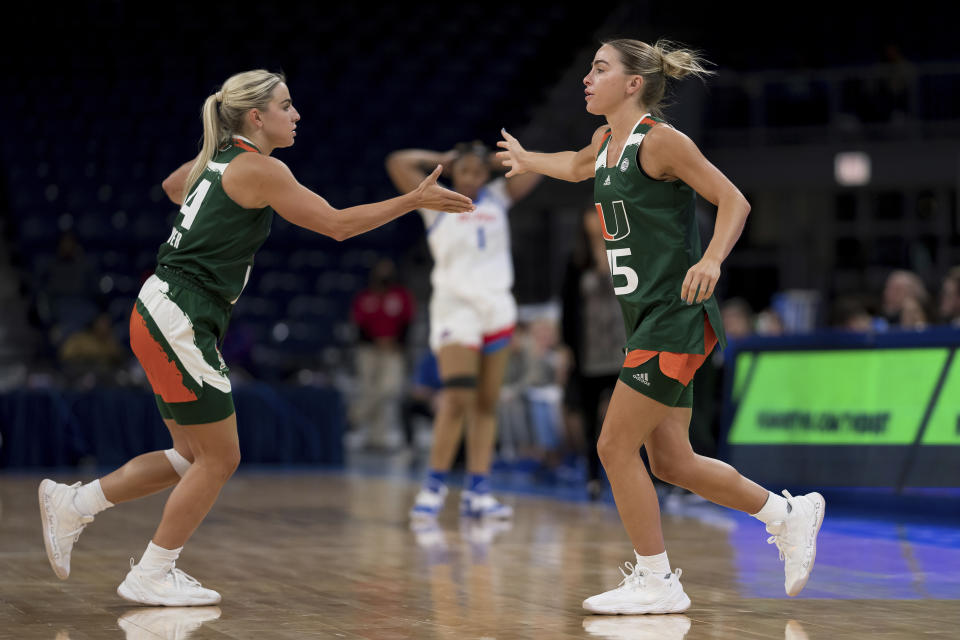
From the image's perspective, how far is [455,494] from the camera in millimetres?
9234

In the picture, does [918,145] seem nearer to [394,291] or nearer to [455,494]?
[394,291]

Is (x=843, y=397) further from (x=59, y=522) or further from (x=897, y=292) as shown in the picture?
(x=59, y=522)

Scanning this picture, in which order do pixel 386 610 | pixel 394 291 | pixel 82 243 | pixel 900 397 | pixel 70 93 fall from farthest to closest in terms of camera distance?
pixel 70 93 → pixel 82 243 → pixel 394 291 → pixel 900 397 → pixel 386 610

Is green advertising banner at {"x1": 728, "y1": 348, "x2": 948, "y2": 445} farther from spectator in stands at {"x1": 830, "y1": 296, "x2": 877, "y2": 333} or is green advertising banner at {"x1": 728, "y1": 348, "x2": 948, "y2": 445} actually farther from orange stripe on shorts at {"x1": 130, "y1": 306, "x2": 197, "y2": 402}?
orange stripe on shorts at {"x1": 130, "y1": 306, "x2": 197, "y2": 402}

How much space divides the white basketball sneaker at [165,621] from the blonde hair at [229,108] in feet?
4.66

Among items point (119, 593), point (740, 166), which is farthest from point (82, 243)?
point (119, 593)

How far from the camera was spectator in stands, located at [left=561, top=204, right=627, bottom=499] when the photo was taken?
8336mm

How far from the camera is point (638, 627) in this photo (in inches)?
155

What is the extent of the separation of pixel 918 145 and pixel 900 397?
43.6 ft

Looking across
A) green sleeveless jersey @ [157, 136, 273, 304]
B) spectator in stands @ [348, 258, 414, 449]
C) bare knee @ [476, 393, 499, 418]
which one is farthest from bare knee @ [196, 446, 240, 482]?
spectator in stands @ [348, 258, 414, 449]

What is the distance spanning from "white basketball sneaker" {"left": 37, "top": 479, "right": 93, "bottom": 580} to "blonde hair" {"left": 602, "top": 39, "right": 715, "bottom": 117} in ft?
7.94

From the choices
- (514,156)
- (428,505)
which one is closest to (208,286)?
(514,156)

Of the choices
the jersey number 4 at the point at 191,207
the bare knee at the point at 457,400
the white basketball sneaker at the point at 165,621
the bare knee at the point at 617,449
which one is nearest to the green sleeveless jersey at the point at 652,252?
the bare knee at the point at 617,449

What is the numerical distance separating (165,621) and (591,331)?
15.9 feet
